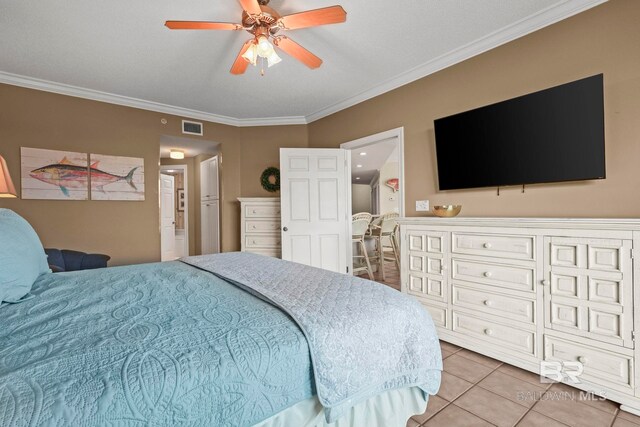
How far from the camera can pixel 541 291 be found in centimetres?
196

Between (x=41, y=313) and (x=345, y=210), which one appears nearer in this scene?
(x=41, y=313)

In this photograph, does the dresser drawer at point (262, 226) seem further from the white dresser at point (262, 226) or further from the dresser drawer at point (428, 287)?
the dresser drawer at point (428, 287)

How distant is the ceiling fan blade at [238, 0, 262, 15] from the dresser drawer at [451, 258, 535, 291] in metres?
2.26

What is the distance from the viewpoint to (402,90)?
3.25 meters

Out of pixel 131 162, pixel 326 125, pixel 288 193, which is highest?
pixel 326 125

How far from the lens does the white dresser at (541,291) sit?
166cm

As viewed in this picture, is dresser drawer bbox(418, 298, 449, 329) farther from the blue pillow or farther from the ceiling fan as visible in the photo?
the blue pillow

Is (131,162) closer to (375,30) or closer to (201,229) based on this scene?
(201,229)

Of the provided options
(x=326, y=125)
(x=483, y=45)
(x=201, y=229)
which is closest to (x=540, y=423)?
(x=483, y=45)

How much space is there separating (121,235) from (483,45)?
438 centimetres

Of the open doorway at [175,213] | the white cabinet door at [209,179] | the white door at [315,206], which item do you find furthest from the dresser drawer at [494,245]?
the open doorway at [175,213]

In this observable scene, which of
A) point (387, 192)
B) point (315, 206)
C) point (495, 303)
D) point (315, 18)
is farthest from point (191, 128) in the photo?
point (387, 192)

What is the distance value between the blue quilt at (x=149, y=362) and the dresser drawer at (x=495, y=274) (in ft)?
5.91

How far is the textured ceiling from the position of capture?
2105 mm
